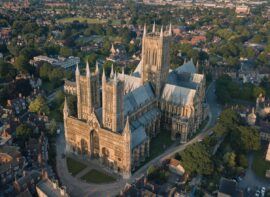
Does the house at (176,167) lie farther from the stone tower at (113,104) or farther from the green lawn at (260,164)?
the green lawn at (260,164)

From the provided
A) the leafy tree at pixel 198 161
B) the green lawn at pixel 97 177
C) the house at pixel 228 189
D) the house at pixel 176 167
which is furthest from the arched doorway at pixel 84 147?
the house at pixel 228 189

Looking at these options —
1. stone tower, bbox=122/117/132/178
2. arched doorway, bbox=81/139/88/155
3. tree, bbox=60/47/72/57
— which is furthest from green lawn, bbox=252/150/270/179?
tree, bbox=60/47/72/57

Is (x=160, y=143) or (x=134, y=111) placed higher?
(x=134, y=111)

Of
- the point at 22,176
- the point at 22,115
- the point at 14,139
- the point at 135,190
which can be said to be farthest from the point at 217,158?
the point at 22,115

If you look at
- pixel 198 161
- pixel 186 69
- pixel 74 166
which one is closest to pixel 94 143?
pixel 74 166

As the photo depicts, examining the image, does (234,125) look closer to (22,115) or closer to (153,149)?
(153,149)

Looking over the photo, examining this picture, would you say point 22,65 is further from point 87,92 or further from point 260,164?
point 260,164
